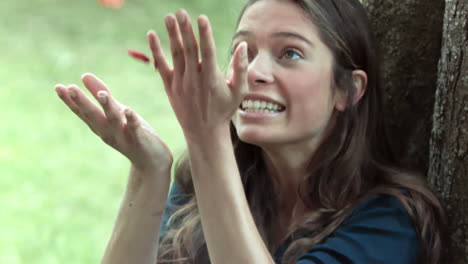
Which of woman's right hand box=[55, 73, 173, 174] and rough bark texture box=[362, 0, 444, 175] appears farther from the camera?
rough bark texture box=[362, 0, 444, 175]

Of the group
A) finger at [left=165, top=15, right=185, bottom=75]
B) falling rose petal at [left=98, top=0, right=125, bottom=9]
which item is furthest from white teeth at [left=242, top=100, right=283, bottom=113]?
falling rose petal at [left=98, top=0, right=125, bottom=9]

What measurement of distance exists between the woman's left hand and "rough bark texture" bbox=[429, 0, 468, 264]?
55 centimetres

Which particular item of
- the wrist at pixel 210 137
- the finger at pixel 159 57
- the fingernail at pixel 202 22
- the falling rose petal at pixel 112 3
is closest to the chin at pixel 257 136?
the wrist at pixel 210 137

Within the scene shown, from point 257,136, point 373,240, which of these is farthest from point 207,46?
point 373,240

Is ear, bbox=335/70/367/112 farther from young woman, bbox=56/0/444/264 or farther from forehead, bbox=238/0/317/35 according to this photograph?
forehead, bbox=238/0/317/35

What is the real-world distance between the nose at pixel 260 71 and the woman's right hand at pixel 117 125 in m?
0.25

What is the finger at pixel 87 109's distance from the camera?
4.95 feet

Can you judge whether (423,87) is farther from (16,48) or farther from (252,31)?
(16,48)

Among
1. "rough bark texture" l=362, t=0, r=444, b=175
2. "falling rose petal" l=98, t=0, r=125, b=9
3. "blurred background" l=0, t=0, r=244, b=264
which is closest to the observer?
"rough bark texture" l=362, t=0, r=444, b=175

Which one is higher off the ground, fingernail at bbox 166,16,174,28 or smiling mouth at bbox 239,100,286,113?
fingernail at bbox 166,16,174,28

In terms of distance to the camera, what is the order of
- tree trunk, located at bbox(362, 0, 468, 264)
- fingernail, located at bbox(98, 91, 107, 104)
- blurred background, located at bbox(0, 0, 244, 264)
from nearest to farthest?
fingernail, located at bbox(98, 91, 107, 104), tree trunk, located at bbox(362, 0, 468, 264), blurred background, located at bbox(0, 0, 244, 264)

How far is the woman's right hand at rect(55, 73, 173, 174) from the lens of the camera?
1502mm

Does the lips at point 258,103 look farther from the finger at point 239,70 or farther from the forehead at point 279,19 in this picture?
the finger at point 239,70

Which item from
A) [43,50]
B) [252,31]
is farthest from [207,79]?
[43,50]
